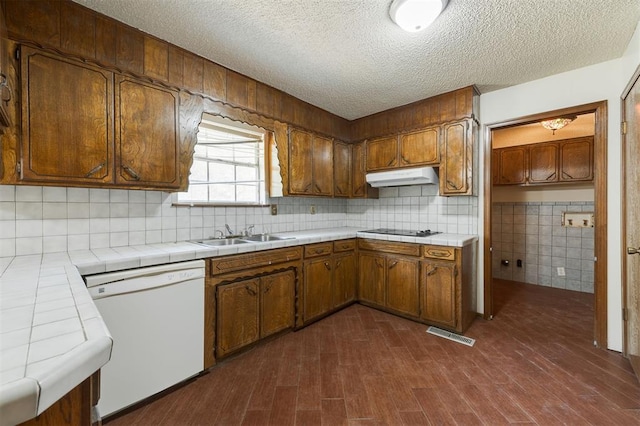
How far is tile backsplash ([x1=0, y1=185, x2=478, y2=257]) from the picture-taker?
1.71 metres

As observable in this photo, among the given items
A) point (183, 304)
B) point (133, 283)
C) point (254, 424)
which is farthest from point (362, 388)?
point (133, 283)

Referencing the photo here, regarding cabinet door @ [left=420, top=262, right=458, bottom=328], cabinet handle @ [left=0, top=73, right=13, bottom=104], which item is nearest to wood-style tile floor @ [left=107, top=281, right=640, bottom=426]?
cabinet door @ [left=420, top=262, right=458, bottom=328]

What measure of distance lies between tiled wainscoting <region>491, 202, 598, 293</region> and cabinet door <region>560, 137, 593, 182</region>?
17.9 inches

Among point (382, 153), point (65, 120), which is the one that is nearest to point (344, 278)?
point (382, 153)

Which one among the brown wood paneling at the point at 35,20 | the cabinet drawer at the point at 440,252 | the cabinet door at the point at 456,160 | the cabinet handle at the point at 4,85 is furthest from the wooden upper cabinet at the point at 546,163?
the cabinet handle at the point at 4,85

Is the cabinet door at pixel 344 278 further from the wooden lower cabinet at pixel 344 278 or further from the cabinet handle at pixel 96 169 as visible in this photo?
the cabinet handle at pixel 96 169

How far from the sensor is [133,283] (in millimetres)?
1585

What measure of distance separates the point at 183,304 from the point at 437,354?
200 cm

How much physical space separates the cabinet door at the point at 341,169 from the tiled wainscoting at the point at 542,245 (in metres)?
2.24

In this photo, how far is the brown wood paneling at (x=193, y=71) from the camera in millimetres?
2141

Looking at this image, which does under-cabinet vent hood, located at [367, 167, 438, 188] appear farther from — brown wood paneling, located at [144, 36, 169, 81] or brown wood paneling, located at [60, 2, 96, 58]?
brown wood paneling, located at [60, 2, 96, 58]

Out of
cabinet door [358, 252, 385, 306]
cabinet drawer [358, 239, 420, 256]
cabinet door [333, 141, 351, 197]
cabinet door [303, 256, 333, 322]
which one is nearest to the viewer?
cabinet door [303, 256, 333, 322]

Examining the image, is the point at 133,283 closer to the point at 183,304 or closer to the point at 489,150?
the point at 183,304

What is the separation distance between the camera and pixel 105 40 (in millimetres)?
1774
